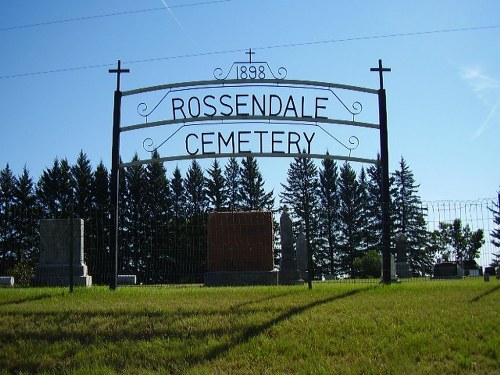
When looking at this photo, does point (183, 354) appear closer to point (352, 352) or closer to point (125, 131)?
point (352, 352)

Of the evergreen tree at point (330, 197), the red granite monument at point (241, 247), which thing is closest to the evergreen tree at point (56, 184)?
the evergreen tree at point (330, 197)

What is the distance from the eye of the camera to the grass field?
6.53 meters

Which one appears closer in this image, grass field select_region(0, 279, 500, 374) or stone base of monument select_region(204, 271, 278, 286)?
grass field select_region(0, 279, 500, 374)

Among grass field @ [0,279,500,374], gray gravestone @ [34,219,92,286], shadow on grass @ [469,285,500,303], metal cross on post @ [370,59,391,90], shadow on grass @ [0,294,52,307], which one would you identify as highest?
A: metal cross on post @ [370,59,391,90]

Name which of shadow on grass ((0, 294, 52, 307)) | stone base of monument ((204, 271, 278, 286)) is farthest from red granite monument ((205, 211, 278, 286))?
shadow on grass ((0, 294, 52, 307))

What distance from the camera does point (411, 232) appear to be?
53469 millimetres

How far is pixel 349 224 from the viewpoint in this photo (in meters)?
51.0

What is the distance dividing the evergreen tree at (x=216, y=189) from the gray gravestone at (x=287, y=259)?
30.9 meters

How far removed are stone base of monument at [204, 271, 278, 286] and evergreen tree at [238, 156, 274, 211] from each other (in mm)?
32666

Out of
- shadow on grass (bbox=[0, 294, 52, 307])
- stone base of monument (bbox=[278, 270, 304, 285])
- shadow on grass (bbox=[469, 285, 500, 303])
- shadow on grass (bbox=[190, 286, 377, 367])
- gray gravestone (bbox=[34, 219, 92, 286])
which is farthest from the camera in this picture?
stone base of monument (bbox=[278, 270, 304, 285])

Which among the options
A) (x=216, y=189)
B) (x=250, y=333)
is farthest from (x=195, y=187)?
(x=250, y=333)

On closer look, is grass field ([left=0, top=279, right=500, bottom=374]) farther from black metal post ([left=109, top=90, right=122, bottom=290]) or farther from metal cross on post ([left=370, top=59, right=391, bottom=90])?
metal cross on post ([left=370, top=59, right=391, bottom=90])

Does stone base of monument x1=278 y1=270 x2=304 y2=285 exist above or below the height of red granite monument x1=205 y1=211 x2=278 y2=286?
below

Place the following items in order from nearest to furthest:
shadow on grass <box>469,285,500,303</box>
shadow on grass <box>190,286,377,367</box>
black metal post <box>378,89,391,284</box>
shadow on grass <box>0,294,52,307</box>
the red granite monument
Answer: shadow on grass <box>190,286,377,367</box>
shadow on grass <box>469,285,500,303</box>
shadow on grass <box>0,294,52,307</box>
black metal post <box>378,89,391,284</box>
the red granite monument
